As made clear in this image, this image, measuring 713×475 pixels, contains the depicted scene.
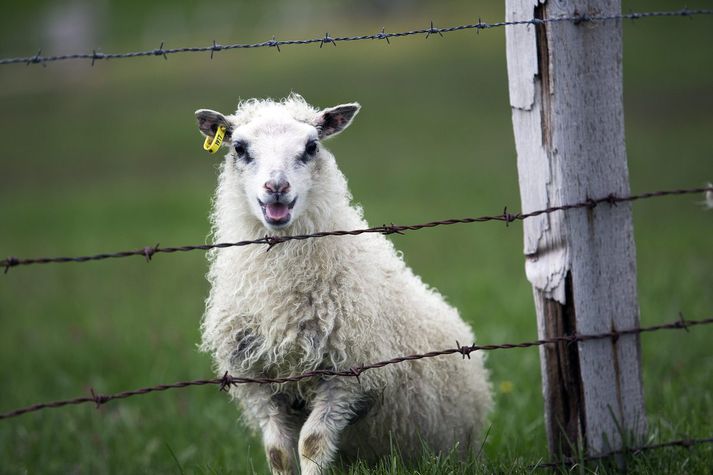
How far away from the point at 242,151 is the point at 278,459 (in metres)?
1.56

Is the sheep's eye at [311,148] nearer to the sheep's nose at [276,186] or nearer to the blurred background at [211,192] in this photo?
the sheep's nose at [276,186]

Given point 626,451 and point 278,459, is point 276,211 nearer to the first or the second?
point 278,459

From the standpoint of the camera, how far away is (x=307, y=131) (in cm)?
400

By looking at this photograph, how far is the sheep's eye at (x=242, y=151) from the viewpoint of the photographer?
400cm

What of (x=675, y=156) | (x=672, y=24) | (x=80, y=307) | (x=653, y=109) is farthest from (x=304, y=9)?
(x=80, y=307)

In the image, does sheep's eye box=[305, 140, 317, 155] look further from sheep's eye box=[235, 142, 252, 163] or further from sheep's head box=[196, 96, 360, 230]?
sheep's eye box=[235, 142, 252, 163]

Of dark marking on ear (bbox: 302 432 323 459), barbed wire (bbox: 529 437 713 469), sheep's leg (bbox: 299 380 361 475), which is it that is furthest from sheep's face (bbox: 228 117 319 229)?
barbed wire (bbox: 529 437 713 469)

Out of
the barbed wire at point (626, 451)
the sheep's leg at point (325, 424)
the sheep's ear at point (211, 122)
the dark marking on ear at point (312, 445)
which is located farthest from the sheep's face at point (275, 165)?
the barbed wire at point (626, 451)

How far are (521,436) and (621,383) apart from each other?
3.52ft

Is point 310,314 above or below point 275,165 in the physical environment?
below

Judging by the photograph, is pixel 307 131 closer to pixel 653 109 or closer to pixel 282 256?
pixel 282 256

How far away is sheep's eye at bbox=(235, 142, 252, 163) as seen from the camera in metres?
4.00

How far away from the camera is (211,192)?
56.9ft

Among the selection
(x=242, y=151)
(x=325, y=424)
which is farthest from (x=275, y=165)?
(x=325, y=424)
